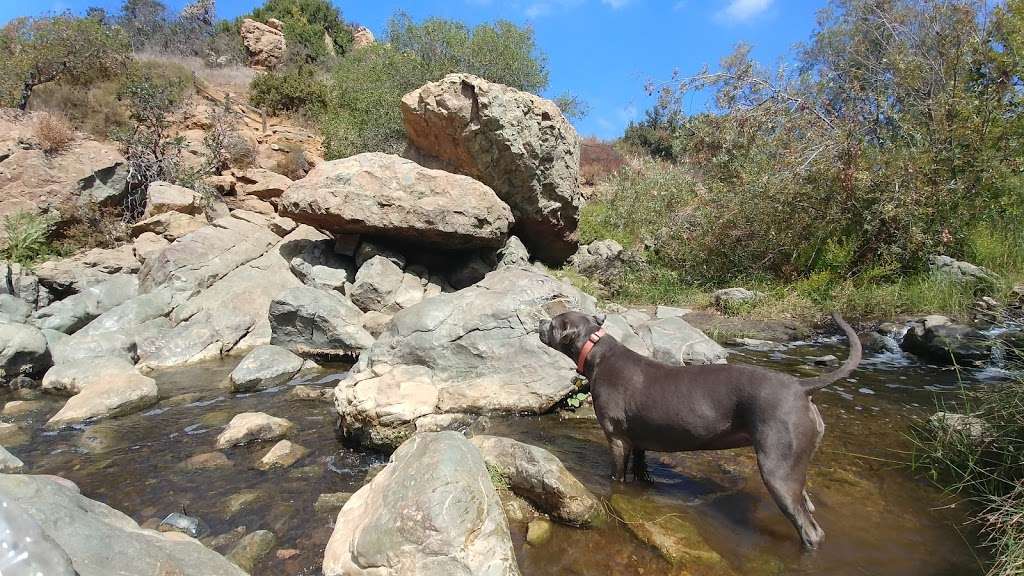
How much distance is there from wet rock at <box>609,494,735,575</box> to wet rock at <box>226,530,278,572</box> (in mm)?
2665

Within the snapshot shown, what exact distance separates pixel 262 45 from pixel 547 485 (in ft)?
131

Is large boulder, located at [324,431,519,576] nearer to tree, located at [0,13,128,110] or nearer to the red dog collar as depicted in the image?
the red dog collar

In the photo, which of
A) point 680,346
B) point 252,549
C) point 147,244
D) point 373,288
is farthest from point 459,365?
point 147,244

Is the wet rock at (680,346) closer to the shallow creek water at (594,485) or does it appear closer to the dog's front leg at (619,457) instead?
the shallow creek water at (594,485)

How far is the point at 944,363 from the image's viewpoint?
29.3ft

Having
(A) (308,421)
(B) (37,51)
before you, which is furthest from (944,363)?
(B) (37,51)

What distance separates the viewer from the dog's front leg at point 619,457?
4.75 metres

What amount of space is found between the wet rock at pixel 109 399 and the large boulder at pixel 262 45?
33666 millimetres

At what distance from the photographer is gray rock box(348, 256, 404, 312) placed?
11.4 meters

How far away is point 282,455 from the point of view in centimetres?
549

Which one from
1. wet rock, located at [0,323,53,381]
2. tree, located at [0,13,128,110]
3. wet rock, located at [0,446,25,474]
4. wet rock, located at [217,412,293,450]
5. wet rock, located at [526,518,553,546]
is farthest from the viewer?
tree, located at [0,13,128,110]

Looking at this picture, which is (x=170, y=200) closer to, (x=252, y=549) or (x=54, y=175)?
(x=54, y=175)

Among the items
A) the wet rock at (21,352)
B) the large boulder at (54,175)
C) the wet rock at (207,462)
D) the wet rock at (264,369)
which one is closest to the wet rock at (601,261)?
the wet rock at (264,369)

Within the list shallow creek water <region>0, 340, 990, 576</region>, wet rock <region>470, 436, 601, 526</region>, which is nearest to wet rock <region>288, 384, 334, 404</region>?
shallow creek water <region>0, 340, 990, 576</region>
